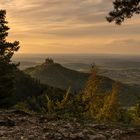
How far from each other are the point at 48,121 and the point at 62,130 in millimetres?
2189

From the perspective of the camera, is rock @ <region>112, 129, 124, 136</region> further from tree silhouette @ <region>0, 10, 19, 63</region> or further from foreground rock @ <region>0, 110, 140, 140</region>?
tree silhouette @ <region>0, 10, 19, 63</region>

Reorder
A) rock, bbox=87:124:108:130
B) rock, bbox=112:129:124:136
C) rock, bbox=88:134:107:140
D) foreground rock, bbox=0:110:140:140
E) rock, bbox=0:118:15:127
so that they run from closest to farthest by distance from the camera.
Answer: foreground rock, bbox=0:110:140:140 < rock, bbox=88:134:107:140 < rock, bbox=112:129:124:136 < rock, bbox=0:118:15:127 < rock, bbox=87:124:108:130

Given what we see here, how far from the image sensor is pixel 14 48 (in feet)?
172

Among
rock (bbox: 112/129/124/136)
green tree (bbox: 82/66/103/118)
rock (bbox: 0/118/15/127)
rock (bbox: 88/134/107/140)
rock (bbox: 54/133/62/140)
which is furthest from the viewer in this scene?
green tree (bbox: 82/66/103/118)

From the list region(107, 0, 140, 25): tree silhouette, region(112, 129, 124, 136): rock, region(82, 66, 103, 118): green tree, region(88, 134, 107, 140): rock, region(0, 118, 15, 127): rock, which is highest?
region(107, 0, 140, 25): tree silhouette

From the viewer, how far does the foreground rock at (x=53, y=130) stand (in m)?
18.8

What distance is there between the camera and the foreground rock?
18781 millimetres

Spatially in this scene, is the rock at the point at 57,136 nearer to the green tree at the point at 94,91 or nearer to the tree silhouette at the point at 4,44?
the tree silhouette at the point at 4,44

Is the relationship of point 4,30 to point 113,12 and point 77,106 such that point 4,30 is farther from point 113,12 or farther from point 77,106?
point 113,12

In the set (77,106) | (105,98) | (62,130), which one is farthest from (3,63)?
(105,98)

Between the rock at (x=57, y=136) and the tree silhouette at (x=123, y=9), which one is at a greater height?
the tree silhouette at (x=123, y=9)

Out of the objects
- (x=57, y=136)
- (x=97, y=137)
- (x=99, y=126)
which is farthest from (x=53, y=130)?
(x=99, y=126)

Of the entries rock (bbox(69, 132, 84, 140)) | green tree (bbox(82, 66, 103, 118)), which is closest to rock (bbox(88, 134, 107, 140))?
rock (bbox(69, 132, 84, 140))

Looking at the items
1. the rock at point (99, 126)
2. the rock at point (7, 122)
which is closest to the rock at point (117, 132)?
the rock at point (99, 126)
